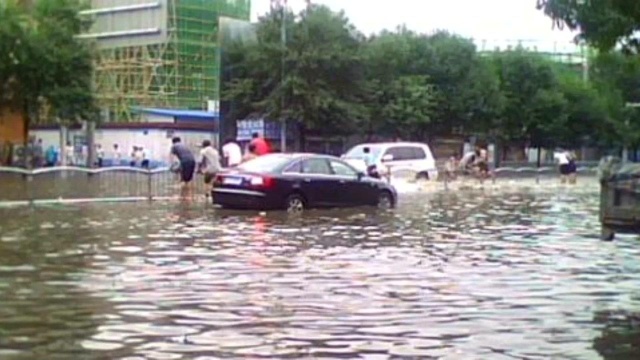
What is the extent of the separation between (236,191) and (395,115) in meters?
39.5

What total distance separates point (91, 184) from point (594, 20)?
2200 cm

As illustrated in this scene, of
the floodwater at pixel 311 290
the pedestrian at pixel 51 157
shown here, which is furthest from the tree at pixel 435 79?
the floodwater at pixel 311 290

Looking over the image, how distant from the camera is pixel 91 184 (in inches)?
1315

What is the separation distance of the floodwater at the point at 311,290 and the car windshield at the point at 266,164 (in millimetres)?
2771

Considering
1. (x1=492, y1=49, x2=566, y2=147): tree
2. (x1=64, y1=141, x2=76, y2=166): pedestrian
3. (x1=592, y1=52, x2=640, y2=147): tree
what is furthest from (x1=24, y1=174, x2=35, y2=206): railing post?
(x1=492, y1=49, x2=566, y2=147): tree

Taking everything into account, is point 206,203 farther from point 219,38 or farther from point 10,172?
point 219,38

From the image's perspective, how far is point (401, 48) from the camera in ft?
225

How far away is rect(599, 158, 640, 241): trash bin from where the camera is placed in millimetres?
13750

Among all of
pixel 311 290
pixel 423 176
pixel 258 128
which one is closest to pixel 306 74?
pixel 258 128

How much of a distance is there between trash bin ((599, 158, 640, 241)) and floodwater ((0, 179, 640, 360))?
69 cm

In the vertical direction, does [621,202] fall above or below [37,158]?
above

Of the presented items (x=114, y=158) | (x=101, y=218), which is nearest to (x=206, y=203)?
(x=101, y=218)

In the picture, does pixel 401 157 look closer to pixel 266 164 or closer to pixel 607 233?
pixel 266 164

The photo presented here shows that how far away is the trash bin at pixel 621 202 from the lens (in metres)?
13.8
